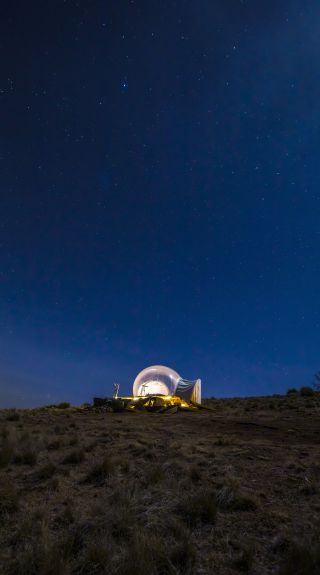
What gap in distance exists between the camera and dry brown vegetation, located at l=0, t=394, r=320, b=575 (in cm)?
420

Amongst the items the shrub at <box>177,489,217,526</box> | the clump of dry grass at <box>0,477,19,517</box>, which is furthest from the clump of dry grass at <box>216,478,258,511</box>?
the clump of dry grass at <box>0,477,19,517</box>

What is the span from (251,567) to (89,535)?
2097 millimetres

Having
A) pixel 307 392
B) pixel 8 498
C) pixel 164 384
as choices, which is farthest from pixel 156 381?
pixel 8 498

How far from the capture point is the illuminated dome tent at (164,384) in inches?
1172

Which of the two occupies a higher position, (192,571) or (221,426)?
(221,426)

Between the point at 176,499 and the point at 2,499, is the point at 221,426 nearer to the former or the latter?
the point at 176,499

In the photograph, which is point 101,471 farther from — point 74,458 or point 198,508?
point 198,508

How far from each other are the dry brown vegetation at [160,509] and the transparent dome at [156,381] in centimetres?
1961

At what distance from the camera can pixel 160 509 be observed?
18.7ft

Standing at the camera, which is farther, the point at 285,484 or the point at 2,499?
the point at 285,484

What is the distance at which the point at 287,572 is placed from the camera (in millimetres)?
3844

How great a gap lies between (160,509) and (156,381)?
→ 25.6 m

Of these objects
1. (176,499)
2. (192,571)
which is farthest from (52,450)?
(192,571)

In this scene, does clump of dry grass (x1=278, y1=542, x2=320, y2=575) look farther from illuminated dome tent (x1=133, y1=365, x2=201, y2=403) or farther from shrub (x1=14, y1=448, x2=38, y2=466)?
illuminated dome tent (x1=133, y1=365, x2=201, y2=403)
